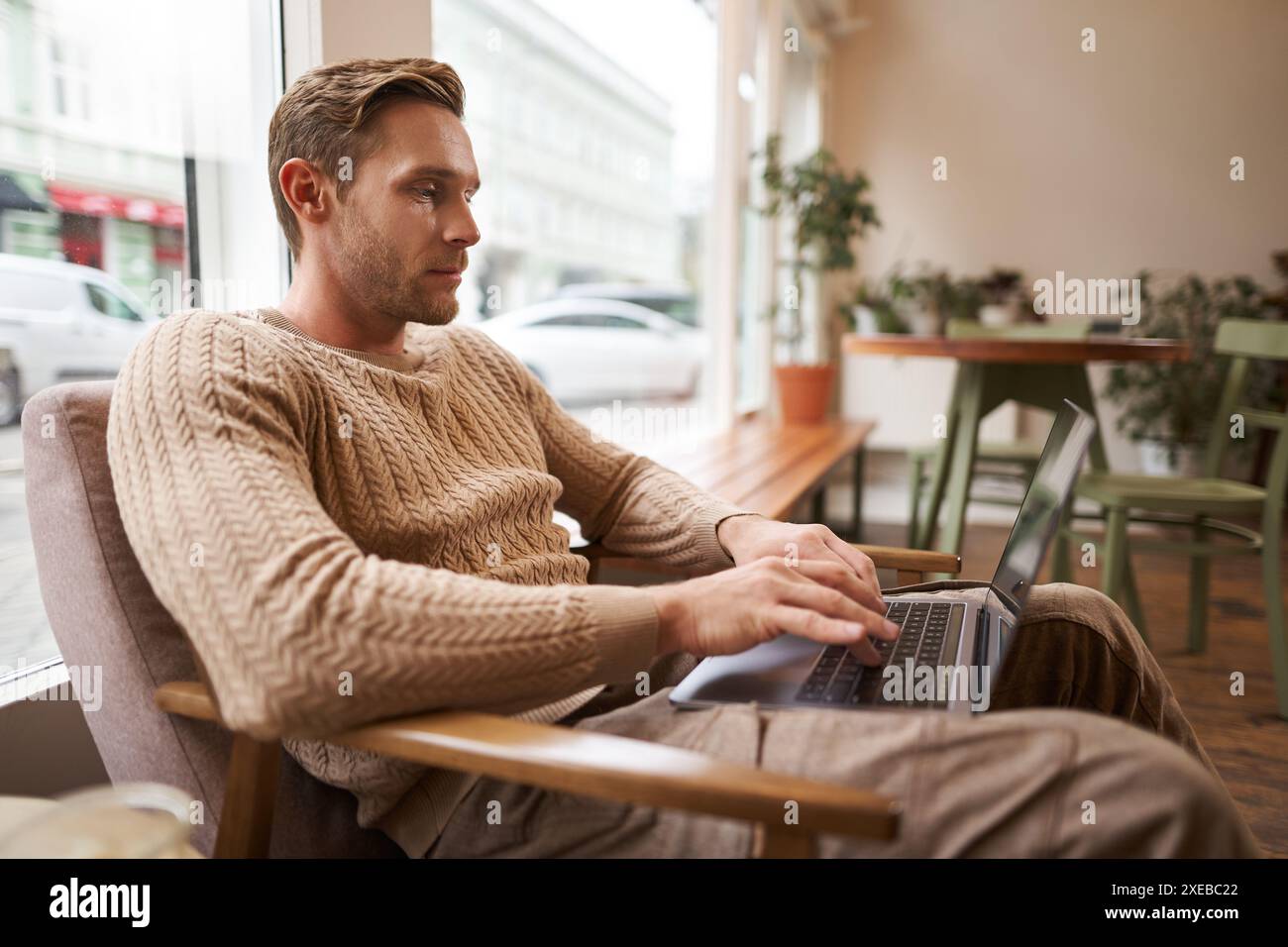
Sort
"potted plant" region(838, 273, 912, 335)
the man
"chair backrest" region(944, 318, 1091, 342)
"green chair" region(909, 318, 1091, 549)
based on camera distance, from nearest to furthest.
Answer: the man < "green chair" region(909, 318, 1091, 549) < "chair backrest" region(944, 318, 1091, 342) < "potted plant" region(838, 273, 912, 335)

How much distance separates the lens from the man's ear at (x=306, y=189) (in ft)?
4.07

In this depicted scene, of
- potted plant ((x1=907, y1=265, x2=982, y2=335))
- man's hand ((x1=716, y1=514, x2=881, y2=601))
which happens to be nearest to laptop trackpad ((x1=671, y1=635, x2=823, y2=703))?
man's hand ((x1=716, y1=514, x2=881, y2=601))

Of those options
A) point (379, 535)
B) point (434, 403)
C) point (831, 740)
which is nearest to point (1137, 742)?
point (831, 740)

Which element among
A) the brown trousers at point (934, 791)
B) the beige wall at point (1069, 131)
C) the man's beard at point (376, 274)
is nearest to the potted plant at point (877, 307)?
the beige wall at point (1069, 131)

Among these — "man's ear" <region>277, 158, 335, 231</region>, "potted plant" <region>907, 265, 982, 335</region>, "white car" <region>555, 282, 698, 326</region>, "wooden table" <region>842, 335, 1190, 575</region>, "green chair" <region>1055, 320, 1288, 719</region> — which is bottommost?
"green chair" <region>1055, 320, 1288, 719</region>

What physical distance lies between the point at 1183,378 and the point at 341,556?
18.6 ft

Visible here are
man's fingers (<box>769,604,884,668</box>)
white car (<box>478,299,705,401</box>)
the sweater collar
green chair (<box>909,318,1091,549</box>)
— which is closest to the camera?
man's fingers (<box>769,604,884,668</box>)

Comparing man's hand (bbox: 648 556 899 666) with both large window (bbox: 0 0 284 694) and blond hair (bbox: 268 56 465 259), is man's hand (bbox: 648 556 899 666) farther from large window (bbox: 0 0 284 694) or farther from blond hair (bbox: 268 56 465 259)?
large window (bbox: 0 0 284 694)

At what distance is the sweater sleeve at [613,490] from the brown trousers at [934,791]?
479mm

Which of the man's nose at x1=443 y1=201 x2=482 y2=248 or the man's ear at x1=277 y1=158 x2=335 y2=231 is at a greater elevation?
the man's ear at x1=277 y1=158 x2=335 y2=231

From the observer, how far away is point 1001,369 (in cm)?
300

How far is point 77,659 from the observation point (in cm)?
105

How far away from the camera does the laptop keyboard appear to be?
1016 mm

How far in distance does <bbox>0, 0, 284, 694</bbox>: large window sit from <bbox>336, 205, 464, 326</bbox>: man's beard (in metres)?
0.42
